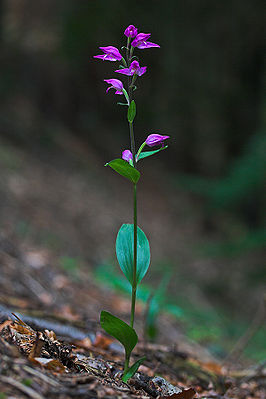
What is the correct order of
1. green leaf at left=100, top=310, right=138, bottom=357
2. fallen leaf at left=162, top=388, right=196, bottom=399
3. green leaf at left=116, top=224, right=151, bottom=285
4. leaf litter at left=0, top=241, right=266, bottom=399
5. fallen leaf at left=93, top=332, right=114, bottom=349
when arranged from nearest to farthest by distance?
leaf litter at left=0, top=241, right=266, bottom=399, fallen leaf at left=162, top=388, right=196, bottom=399, green leaf at left=100, top=310, right=138, bottom=357, green leaf at left=116, top=224, right=151, bottom=285, fallen leaf at left=93, top=332, right=114, bottom=349

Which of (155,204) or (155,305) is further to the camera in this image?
(155,204)

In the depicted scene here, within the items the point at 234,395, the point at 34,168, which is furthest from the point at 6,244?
the point at 34,168

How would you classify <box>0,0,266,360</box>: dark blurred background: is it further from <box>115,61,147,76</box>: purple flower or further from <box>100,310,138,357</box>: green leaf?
<box>115,61,147,76</box>: purple flower

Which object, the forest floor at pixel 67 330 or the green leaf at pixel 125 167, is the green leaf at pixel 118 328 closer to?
the forest floor at pixel 67 330

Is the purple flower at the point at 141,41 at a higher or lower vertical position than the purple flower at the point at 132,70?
higher

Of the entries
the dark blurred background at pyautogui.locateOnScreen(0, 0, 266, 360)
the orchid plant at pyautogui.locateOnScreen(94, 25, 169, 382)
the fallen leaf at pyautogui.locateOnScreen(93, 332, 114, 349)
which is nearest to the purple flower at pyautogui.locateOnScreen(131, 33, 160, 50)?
the orchid plant at pyautogui.locateOnScreen(94, 25, 169, 382)

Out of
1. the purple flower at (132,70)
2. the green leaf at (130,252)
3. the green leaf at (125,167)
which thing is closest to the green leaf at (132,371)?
the green leaf at (130,252)

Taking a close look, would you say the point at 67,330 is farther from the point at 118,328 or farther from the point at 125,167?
the point at 125,167

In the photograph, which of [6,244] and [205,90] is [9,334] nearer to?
[6,244]
